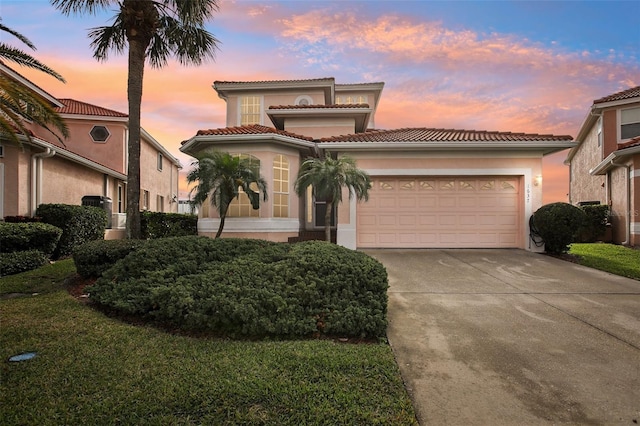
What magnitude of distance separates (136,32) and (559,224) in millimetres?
12660

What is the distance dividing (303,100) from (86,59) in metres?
9.18

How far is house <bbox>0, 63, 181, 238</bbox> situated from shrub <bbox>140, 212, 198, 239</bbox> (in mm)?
2397

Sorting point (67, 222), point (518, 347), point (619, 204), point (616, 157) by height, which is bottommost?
point (518, 347)

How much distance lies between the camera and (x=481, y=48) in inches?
373

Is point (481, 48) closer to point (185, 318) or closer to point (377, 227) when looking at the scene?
point (377, 227)

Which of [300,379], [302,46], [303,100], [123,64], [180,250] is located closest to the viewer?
[300,379]

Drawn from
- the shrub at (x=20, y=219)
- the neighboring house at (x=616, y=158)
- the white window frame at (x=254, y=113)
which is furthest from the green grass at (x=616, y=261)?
the shrub at (x=20, y=219)

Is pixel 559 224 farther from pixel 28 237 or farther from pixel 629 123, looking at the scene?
pixel 28 237

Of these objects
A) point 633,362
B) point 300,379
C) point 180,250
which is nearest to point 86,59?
point 180,250

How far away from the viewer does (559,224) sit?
31.0 ft

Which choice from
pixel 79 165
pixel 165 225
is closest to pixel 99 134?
pixel 79 165

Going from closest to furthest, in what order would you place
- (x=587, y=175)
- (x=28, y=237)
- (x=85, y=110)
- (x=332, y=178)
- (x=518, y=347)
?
(x=518, y=347) → (x=28, y=237) → (x=332, y=178) → (x=85, y=110) → (x=587, y=175)

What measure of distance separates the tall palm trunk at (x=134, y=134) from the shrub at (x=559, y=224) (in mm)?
11358

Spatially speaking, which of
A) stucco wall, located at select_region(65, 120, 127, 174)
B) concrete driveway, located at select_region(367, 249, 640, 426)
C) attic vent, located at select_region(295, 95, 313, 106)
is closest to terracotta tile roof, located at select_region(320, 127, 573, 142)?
concrete driveway, located at select_region(367, 249, 640, 426)
